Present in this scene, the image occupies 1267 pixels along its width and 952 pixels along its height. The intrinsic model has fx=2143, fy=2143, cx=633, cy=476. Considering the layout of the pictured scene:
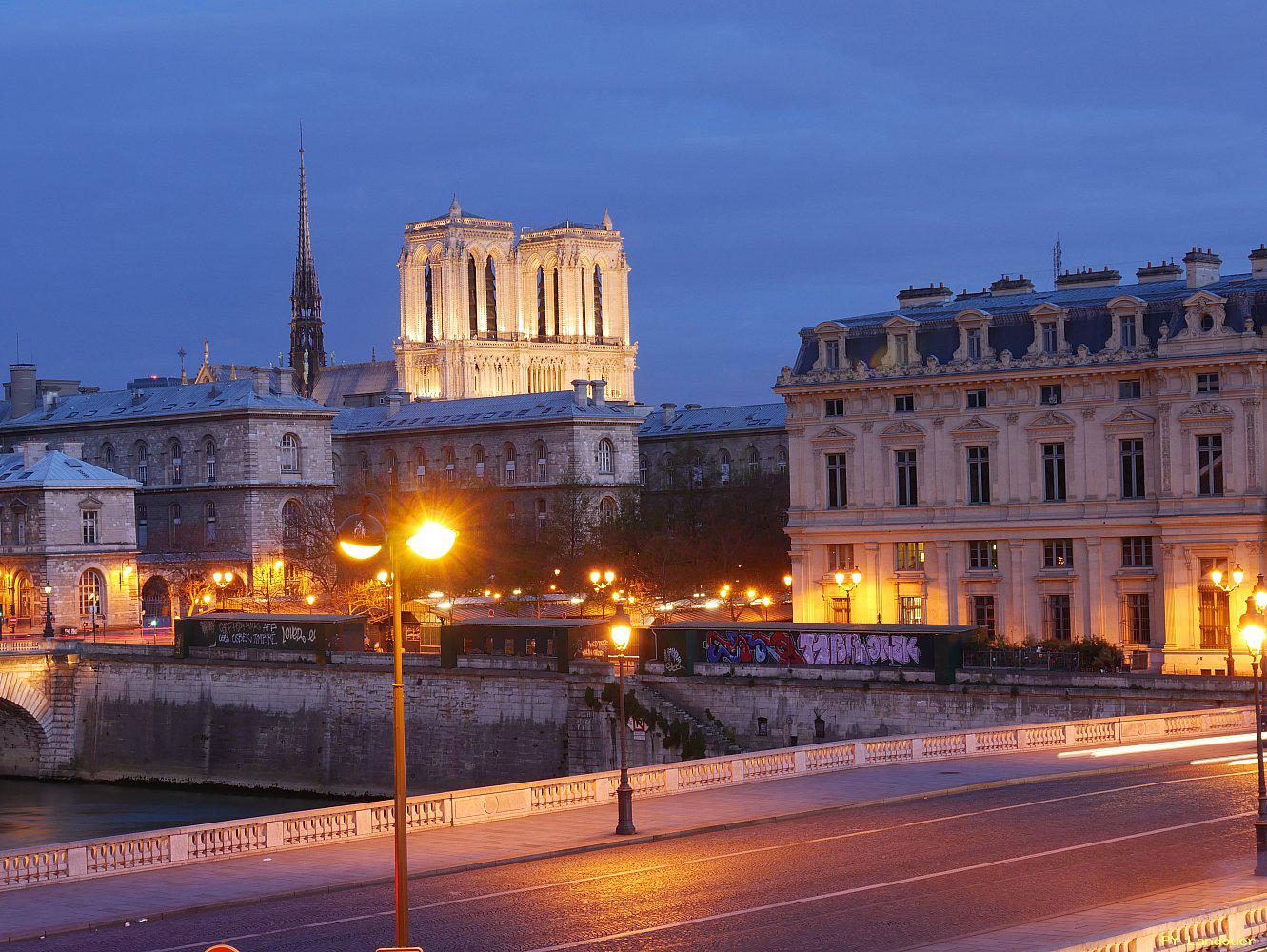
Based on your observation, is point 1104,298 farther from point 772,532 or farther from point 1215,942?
point 1215,942

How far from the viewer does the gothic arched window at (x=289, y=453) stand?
11193cm

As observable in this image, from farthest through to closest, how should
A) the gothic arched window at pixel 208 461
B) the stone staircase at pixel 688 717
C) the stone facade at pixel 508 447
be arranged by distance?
1. the stone facade at pixel 508 447
2. the gothic arched window at pixel 208 461
3. the stone staircase at pixel 688 717

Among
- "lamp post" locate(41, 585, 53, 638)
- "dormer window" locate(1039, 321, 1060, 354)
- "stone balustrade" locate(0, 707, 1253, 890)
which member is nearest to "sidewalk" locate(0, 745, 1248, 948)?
"stone balustrade" locate(0, 707, 1253, 890)

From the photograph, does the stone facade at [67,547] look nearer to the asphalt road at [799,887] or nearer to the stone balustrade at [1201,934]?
the asphalt road at [799,887]

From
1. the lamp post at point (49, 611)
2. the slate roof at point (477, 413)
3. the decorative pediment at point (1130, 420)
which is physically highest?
the slate roof at point (477, 413)

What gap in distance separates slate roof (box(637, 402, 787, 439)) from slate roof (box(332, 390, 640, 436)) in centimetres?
722

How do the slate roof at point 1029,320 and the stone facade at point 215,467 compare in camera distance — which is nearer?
the slate roof at point 1029,320

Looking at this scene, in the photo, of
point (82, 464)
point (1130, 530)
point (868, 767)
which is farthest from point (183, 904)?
point (82, 464)

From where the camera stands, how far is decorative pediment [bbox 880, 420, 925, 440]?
7319 cm

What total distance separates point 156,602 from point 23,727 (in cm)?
2402

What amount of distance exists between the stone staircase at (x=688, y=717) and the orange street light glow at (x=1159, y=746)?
16.5 m

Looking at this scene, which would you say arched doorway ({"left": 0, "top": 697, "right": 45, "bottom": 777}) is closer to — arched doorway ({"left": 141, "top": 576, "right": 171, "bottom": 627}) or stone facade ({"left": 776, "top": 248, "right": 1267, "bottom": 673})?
arched doorway ({"left": 141, "top": 576, "right": 171, "bottom": 627})

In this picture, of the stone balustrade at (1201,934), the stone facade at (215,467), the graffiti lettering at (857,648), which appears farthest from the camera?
the stone facade at (215,467)

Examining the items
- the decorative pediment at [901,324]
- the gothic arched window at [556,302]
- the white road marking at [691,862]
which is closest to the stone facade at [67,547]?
the decorative pediment at [901,324]
